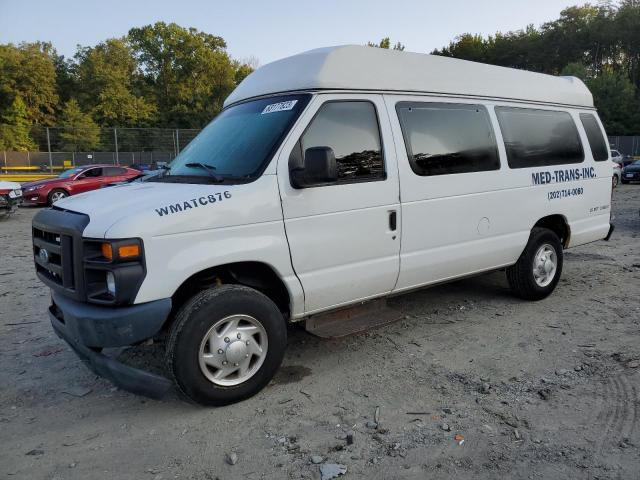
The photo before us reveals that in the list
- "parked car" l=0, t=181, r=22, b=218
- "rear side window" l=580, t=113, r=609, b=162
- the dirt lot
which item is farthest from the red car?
"rear side window" l=580, t=113, r=609, b=162

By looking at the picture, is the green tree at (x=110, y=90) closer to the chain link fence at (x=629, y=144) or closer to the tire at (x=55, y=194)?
the tire at (x=55, y=194)

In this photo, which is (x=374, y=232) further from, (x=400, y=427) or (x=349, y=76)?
(x=400, y=427)

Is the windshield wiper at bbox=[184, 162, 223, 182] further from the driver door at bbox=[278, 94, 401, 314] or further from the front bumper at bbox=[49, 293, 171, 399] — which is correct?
the front bumper at bbox=[49, 293, 171, 399]

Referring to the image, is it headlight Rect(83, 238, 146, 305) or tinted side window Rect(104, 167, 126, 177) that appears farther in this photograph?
tinted side window Rect(104, 167, 126, 177)

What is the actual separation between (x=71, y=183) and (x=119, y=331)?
54.8 feet

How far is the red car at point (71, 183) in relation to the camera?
1730 cm

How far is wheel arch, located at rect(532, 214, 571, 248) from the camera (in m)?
5.84

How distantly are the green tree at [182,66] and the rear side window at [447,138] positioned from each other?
5335 centimetres

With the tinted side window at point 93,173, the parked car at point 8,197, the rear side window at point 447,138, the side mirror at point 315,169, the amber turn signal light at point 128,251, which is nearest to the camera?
the amber turn signal light at point 128,251

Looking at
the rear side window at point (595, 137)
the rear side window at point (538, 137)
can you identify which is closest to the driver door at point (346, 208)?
the rear side window at point (538, 137)

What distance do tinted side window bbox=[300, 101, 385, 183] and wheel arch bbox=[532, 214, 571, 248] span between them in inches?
105

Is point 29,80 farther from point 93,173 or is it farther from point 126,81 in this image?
point 93,173

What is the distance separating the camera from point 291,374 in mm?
4137

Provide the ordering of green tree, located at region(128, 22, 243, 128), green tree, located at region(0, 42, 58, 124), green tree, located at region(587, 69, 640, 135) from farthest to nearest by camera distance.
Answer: green tree, located at region(128, 22, 243, 128) → green tree, located at region(587, 69, 640, 135) → green tree, located at region(0, 42, 58, 124)
